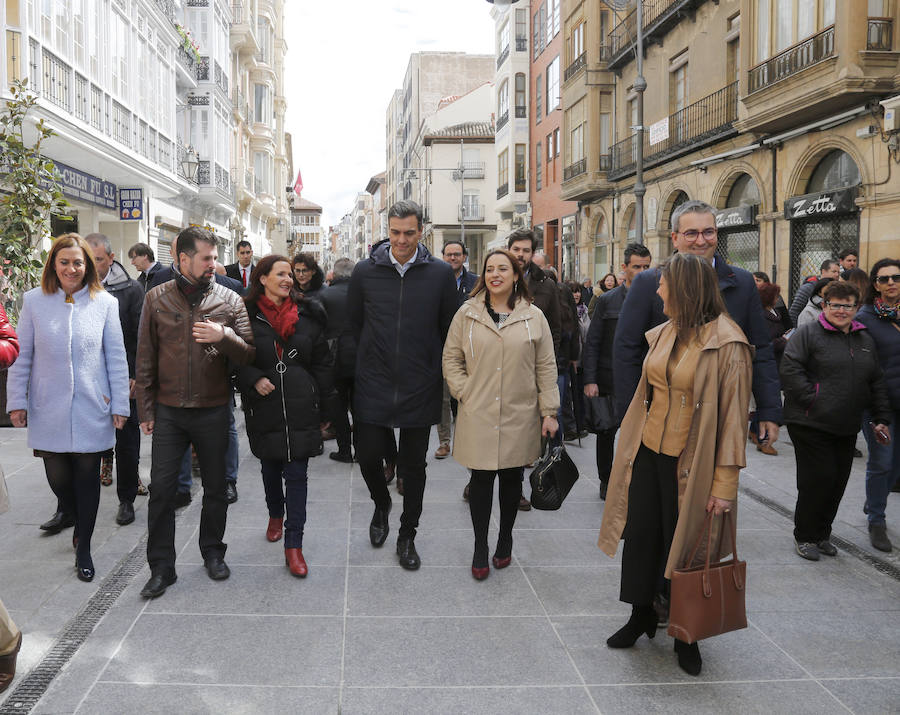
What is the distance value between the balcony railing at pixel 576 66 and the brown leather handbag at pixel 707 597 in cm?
2770

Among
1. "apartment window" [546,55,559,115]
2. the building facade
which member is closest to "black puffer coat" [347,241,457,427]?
the building facade

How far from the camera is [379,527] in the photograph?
5.50 m

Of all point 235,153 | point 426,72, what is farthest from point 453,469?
point 426,72

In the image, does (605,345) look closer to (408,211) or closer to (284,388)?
(408,211)

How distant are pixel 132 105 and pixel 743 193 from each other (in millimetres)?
13871

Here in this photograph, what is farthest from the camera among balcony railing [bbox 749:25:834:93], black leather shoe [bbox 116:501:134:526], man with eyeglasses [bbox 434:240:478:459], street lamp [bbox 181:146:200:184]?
street lamp [bbox 181:146:200:184]

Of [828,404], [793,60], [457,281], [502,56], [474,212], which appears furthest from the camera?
[474,212]

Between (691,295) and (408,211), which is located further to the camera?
(408,211)

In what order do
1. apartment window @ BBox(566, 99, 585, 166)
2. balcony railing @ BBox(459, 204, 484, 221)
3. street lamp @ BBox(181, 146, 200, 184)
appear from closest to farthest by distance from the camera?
1. street lamp @ BBox(181, 146, 200, 184)
2. apartment window @ BBox(566, 99, 585, 166)
3. balcony railing @ BBox(459, 204, 484, 221)

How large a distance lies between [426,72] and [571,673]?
7349cm

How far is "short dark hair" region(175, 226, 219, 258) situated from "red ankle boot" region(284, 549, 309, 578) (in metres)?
1.81

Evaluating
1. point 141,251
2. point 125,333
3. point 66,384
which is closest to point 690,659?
point 66,384

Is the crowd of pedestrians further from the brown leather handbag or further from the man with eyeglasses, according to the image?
the man with eyeglasses

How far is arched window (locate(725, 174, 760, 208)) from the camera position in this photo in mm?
19219
